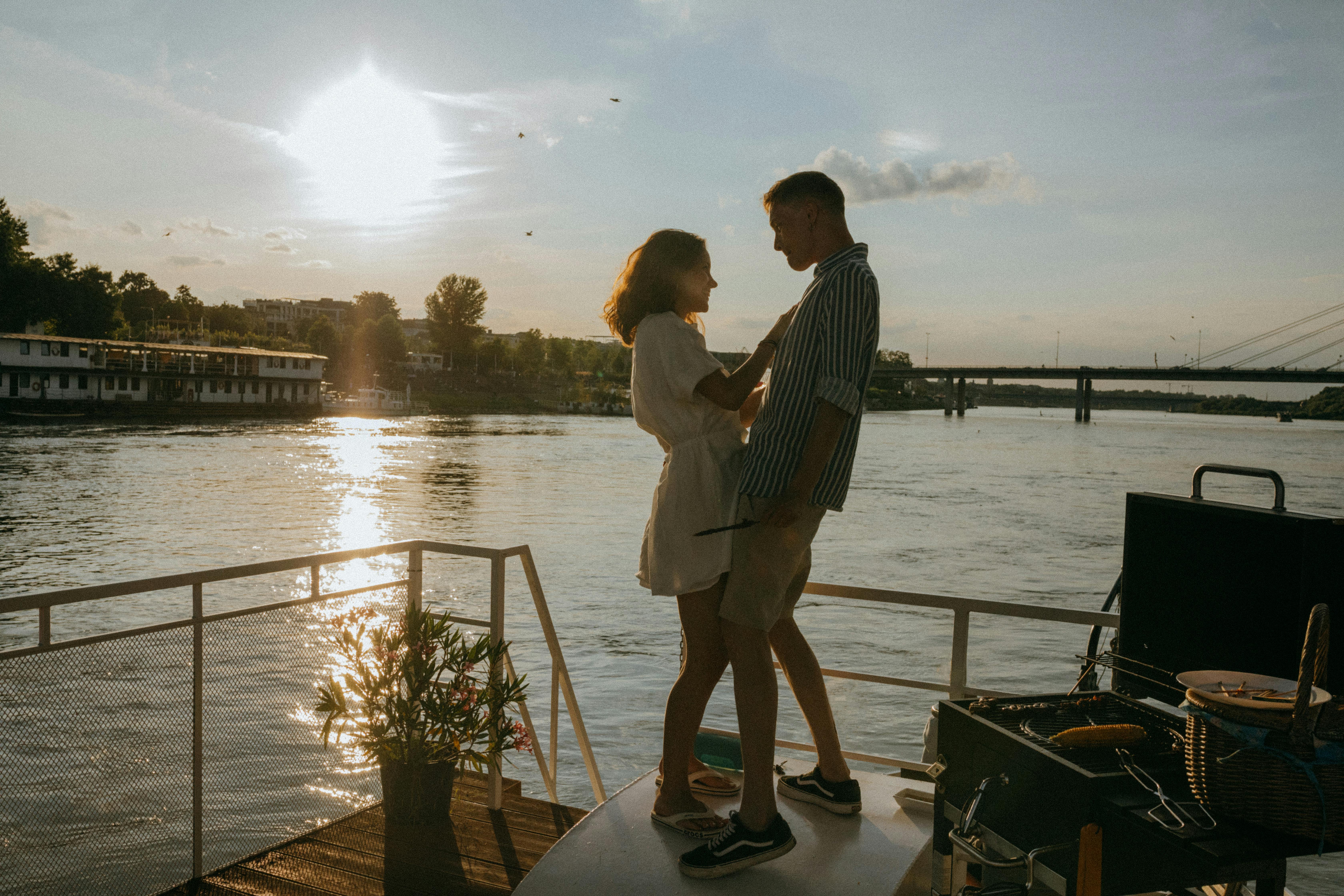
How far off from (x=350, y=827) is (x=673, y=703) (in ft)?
4.23

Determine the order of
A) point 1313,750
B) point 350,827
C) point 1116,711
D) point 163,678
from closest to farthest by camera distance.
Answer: point 1313,750, point 1116,711, point 163,678, point 350,827

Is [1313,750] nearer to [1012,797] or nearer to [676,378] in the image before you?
[1012,797]

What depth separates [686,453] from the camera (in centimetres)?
208

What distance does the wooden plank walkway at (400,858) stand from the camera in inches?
95.6

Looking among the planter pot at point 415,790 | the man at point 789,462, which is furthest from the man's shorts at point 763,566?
the planter pot at point 415,790

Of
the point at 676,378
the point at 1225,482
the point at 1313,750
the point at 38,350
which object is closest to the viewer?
the point at 1313,750

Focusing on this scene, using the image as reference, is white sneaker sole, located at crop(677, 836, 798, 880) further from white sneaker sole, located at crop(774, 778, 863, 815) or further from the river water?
the river water

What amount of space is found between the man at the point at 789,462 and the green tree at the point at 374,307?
118 m

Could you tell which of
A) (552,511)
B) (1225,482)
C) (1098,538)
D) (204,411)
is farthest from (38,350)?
(1225,482)

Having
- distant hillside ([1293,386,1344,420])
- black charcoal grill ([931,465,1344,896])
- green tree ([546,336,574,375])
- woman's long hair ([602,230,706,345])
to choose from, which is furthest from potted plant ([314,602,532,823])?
green tree ([546,336,574,375])

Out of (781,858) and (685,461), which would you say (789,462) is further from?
(781,858)

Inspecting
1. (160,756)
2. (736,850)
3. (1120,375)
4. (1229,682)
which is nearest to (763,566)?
(736,850)

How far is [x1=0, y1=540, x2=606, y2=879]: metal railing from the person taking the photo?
76.9 inches

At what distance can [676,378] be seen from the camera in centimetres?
204
